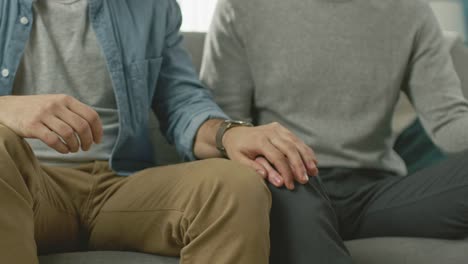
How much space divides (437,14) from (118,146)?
1.57 meters

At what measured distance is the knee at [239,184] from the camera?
37.7 inches

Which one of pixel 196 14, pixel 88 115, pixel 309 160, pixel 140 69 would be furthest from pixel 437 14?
pixel 88 115

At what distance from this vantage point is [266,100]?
1.52 m

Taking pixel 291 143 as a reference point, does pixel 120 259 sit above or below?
below

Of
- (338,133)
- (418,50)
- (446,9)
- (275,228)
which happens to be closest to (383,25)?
(418,50)

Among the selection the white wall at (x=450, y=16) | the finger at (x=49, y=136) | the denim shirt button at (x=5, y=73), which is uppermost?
the finger at (x=49, y=136)

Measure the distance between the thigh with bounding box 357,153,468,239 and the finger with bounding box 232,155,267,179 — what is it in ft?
1.02

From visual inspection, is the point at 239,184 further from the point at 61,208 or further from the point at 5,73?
the point at 5,73

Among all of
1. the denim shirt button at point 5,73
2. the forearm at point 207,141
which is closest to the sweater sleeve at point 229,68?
the forearm at point 207,141

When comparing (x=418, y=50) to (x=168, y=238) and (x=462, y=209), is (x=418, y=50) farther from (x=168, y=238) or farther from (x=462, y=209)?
(x=168, y=238)

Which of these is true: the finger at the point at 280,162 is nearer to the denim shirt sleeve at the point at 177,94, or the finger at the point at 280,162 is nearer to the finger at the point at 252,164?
the finger at the point at 252,164

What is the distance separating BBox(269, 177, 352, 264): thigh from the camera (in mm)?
1000

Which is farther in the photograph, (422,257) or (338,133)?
(338,133)

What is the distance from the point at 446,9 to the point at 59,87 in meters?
1.66
